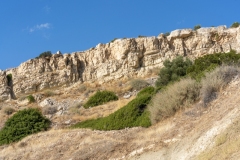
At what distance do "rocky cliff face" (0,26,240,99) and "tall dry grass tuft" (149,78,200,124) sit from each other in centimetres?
2044

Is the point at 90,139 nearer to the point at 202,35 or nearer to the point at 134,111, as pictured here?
the point at 134,111

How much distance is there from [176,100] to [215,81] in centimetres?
161

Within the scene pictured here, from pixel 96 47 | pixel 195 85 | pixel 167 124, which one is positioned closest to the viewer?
pixel 167 124

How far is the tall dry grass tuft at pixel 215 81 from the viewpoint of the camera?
41.5 feet

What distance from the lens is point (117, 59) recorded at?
36094 mm

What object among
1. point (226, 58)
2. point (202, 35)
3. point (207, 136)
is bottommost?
point (207, 136)

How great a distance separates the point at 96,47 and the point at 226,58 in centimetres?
2134

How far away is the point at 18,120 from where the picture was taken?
1903 centimetres

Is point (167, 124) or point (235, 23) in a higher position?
point (235, 23)

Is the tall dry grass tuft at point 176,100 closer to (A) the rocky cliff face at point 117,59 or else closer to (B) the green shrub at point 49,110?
(B) the green shrub at point 49,110

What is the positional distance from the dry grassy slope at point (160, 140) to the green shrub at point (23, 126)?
1037 mm

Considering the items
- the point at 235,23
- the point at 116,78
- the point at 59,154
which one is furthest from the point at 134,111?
the point at 235,23

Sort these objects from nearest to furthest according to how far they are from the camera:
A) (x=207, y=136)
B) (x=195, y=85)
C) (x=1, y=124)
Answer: (x=207, y=136) → (x=195, y=85) → (x=1, y=124)

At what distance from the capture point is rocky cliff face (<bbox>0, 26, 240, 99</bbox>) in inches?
1378
